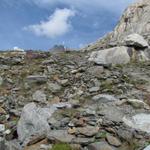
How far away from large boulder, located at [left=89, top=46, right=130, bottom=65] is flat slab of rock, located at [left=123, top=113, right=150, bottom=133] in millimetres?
6762

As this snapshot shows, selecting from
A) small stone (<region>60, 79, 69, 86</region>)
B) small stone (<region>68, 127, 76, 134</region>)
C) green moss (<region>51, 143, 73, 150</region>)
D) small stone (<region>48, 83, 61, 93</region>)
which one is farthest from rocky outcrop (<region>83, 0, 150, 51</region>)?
green moss (<region>51, 143, 73, 150</region>)

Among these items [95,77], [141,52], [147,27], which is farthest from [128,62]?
[147,27]

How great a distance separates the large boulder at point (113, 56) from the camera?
2097cm

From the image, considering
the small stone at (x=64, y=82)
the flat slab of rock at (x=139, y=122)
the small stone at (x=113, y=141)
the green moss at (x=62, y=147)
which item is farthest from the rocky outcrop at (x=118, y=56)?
the green moss at (x=62, y=147)

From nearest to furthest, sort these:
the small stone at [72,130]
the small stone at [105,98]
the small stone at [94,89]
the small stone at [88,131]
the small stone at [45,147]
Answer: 1. the small stone at [45,147]
2. the small stone at [88,131]
3. the small stone at [72,130]
4. the small stone at [105,98]
5. the small stone at [94,89]

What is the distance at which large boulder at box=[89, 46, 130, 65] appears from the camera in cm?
2097

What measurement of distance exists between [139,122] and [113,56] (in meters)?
8.00

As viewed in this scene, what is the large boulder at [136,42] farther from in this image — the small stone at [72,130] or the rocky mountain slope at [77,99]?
the small stone at [72,130]

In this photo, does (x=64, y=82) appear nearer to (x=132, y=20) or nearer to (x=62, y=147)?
(x=62, y=147)

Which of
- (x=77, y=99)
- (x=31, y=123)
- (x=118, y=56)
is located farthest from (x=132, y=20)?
(x=31, y=123)

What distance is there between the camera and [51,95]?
17047 millimetres

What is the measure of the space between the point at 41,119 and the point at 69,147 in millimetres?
2043

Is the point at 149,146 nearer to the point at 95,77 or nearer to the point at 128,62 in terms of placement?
the point at 95,77

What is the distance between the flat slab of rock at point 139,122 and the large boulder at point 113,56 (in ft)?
22.2
